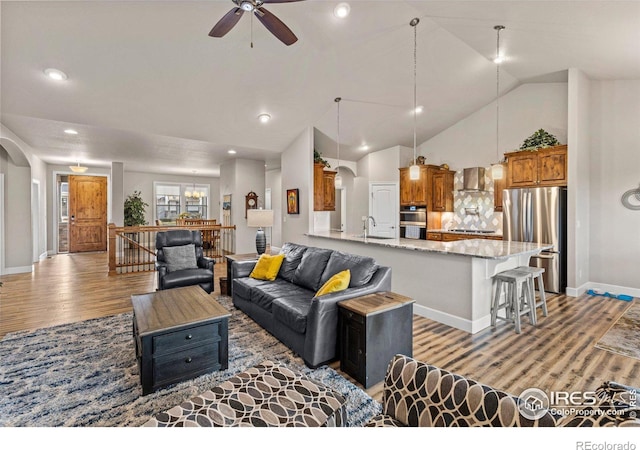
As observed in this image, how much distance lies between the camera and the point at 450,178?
6.87 meters

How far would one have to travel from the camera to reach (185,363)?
7.81 feet

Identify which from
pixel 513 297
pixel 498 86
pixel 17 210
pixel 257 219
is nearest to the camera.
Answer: pixel 513 297

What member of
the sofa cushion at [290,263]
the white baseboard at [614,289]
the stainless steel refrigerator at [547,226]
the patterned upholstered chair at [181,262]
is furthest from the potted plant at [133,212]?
the white baseboard at [614,289]

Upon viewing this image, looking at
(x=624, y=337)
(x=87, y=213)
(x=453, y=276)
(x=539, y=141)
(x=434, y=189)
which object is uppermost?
(x=539, y=141)

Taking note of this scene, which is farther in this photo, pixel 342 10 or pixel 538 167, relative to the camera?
pixel 538 167

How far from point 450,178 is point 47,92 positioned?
7208mm

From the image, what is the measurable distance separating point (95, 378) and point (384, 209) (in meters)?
6.52

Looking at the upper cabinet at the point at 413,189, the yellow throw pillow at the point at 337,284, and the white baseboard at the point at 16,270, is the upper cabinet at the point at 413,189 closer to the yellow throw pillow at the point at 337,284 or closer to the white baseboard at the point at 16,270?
the yellow throw pillow at the point at 337,284

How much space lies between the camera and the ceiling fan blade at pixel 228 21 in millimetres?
2516

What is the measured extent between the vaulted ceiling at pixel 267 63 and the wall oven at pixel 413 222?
1.98 m

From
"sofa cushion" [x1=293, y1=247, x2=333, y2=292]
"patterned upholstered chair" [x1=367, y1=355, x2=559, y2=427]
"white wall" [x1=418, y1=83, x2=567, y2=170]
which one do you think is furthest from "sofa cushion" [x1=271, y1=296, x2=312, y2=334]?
"white wall" [x1=418, y1=83, x2=567, y2=170]

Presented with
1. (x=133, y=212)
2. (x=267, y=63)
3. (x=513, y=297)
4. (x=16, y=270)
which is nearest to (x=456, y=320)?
(x=513, y=297)

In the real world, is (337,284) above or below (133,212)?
below

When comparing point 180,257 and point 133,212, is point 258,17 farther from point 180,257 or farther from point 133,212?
point 133,212
